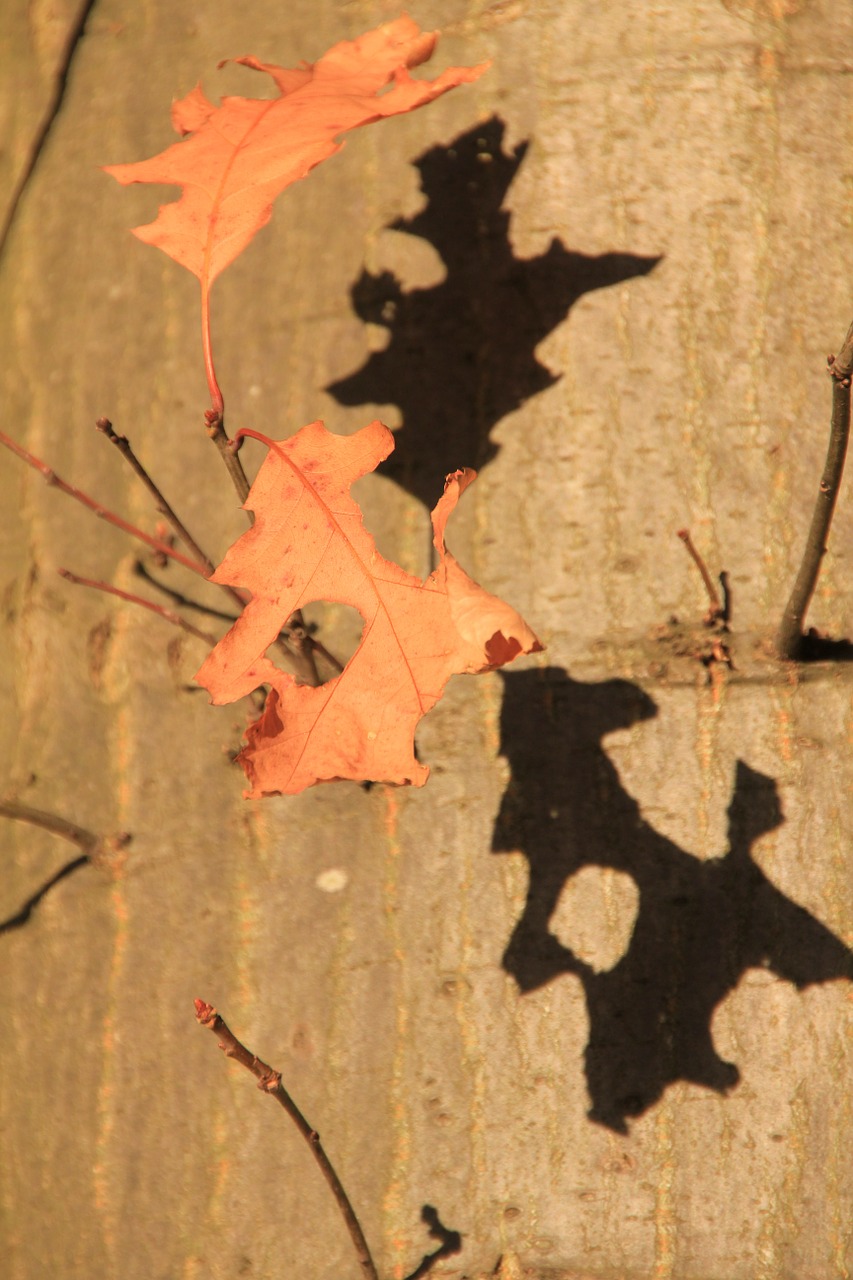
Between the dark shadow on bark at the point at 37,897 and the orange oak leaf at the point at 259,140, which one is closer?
the orange oak leaf at the point at 259,140

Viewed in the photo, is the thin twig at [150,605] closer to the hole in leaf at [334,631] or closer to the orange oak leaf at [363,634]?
the hole in leaf at [334,631]

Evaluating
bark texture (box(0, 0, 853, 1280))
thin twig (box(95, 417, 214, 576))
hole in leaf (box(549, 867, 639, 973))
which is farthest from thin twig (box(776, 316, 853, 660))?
thin twig (box(95, 417, 214, 576))

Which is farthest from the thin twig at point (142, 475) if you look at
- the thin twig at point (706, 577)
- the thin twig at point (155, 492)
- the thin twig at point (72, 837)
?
the thin twig at point (706, 577)

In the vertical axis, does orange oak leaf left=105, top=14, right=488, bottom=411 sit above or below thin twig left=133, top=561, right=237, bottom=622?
above

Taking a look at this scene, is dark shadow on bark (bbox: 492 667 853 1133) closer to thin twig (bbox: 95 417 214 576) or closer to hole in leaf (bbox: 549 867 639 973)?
hole in leaf (bbox: 549 867 639 973)

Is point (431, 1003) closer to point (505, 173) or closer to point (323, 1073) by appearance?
point (323, 1073)

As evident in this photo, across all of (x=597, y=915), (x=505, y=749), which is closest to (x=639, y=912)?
(x=597, y=915)

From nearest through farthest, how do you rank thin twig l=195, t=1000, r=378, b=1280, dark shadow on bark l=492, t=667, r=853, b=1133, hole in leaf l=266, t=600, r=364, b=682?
thin twig l=195, t=1000, r=378, b=1280
dark shadow on bark l=492, t=667, r=853, b=1133
hole in leaf l=266, t=600, r=364, b=682

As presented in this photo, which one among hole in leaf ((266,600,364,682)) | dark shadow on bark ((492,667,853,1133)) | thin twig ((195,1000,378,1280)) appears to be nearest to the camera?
thin twig ((195,1000,378,1280))
